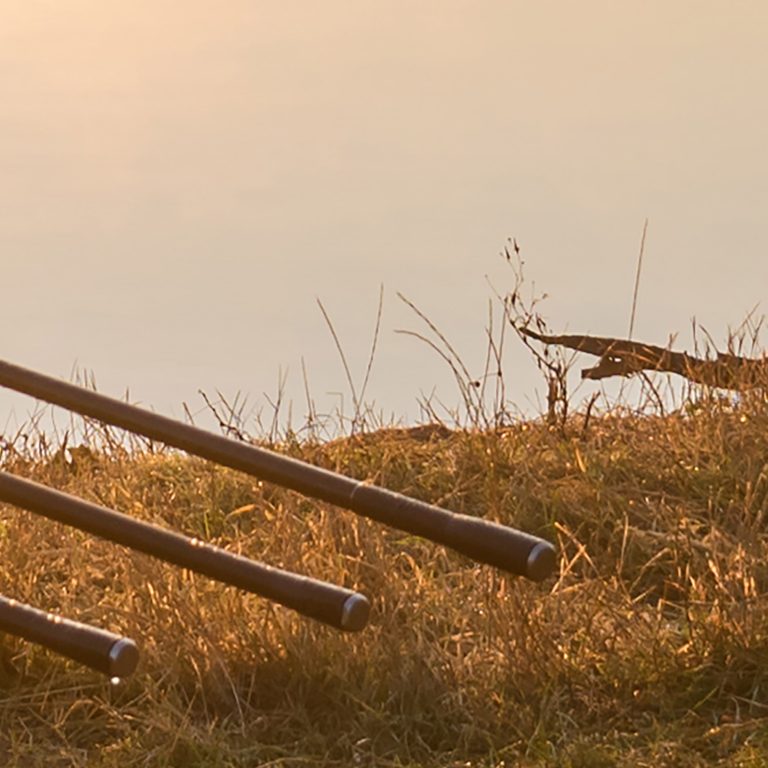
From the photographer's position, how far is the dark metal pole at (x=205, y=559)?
3320 millimetres

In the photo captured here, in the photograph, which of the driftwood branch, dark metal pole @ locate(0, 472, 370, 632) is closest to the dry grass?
dark metal pole @ locate(0, 472, 370, 632)

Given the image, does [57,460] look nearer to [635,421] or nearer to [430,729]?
[635,421]

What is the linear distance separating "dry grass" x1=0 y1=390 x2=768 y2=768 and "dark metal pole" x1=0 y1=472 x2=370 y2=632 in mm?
642

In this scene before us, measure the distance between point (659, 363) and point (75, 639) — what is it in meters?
3.98

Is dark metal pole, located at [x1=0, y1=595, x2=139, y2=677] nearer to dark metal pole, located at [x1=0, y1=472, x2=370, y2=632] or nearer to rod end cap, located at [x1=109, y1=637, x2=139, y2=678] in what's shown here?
rod end cap, located at [x1=109, y1=637, x2=139, y2=678]

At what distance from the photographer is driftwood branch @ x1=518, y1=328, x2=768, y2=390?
258 inches

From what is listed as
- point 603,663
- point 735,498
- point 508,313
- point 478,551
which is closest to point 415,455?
point 508,313

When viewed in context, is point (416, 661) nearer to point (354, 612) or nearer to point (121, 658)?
point (354, 612)

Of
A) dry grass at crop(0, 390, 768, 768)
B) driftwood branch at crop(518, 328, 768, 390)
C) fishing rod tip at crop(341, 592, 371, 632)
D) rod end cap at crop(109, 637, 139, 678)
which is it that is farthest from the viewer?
driftwood branch at crop(518, 328, 768, 390)

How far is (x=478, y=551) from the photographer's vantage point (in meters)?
3.36

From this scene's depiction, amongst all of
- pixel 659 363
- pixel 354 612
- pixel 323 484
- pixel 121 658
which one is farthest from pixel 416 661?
pixel 659 363

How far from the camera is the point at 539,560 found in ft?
10.9

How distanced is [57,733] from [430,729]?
1063 mm

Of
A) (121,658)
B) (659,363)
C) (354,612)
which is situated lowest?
(121,658)
